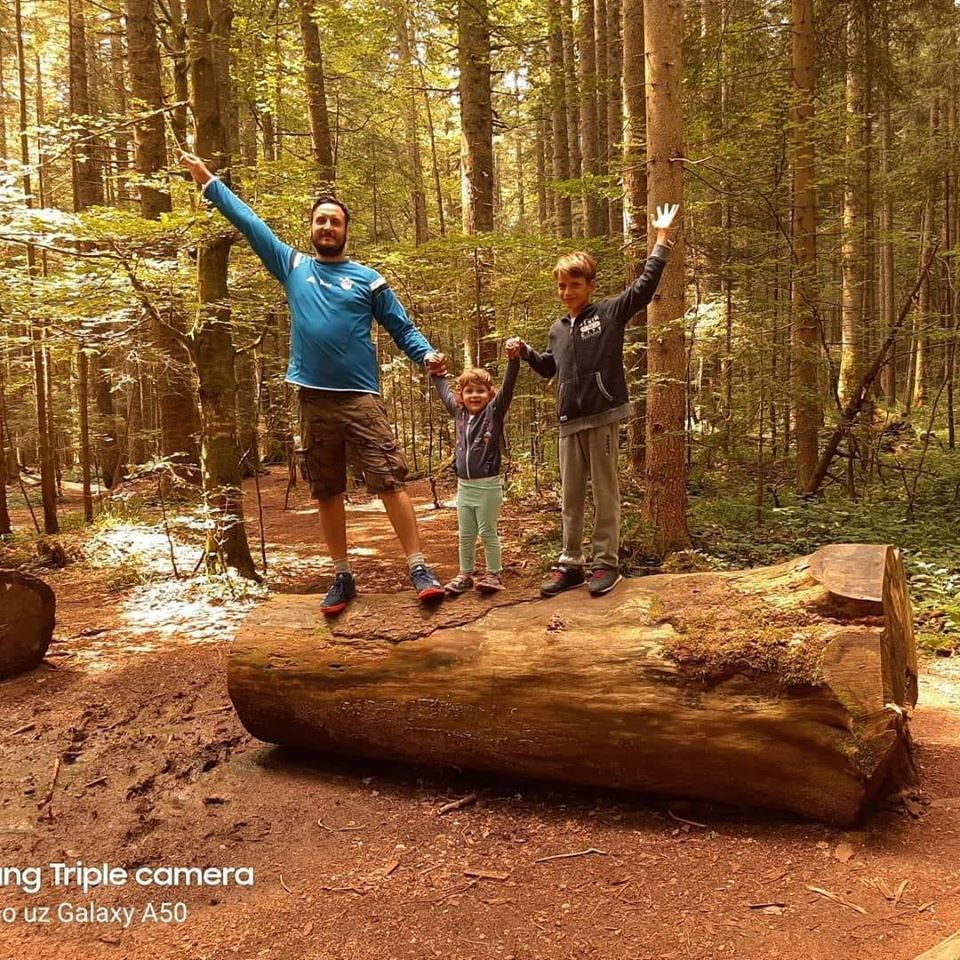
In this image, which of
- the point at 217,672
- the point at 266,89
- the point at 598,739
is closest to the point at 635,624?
the point at 598,739

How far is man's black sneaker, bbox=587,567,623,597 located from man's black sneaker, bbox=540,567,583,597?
0.21 m

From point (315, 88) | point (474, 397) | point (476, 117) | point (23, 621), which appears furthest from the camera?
point (315, 88)

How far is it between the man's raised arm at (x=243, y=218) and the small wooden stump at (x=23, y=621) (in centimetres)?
372

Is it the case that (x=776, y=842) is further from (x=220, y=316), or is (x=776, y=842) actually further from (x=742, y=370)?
(x=742, y=370)

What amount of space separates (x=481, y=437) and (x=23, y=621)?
14.7ft

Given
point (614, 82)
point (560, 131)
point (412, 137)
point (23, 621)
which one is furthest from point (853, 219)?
point (412, 137)

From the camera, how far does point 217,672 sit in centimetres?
581

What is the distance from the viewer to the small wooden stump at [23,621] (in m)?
5.69

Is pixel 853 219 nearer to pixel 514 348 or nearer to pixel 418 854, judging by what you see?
pixel 514 348

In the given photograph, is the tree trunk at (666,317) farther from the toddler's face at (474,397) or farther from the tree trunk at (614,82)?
the tree trunk at (614,82)

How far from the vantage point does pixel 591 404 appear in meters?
4.18

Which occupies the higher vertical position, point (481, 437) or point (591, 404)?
point (591, 404)

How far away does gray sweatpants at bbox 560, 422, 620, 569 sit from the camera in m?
4.20

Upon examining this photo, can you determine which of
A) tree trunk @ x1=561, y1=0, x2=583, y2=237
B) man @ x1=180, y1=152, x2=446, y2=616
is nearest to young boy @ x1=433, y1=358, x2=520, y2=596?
man @ x1=180, y1=152, x2=446, y2=616
